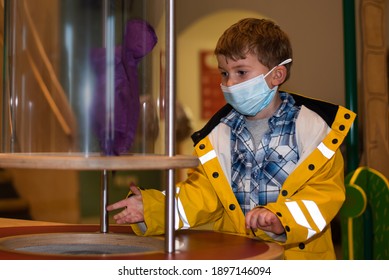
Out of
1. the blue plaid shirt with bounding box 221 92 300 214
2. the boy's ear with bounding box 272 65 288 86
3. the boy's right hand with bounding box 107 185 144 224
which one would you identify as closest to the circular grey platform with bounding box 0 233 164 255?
the boy's right hand with bounding box 107 185 144 224

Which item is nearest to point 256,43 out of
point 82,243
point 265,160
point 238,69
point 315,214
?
point 238,69

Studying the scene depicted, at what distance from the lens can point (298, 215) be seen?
145 centimetres

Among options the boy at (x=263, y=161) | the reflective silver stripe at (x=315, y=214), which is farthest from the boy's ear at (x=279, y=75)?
the reflective silver stripe at (x=315, y=214)

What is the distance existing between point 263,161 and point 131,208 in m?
0.40

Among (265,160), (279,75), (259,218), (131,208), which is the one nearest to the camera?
(259,218)

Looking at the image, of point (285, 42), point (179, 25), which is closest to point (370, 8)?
point (285, 42)

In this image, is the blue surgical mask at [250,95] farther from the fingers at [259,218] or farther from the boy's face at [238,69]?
the fingers at [259,218]

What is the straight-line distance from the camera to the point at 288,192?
5.29ft

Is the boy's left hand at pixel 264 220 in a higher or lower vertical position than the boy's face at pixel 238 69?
lower

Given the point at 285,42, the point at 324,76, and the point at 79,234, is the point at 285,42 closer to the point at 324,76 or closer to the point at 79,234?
the point at 79,234

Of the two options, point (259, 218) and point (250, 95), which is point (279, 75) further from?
point (259, 218)

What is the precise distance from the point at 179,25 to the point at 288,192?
186 inches

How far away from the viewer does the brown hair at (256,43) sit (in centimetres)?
176

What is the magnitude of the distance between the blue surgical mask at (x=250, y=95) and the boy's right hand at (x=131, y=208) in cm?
41
